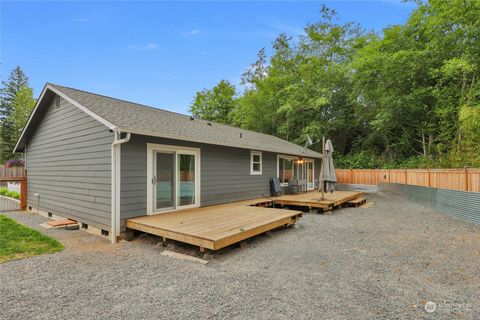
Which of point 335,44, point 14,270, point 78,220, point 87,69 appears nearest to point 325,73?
point 335,44

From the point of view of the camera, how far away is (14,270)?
11.4ft

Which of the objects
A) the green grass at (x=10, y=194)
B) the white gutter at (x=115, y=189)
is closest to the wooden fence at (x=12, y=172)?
the green grass at (x=10, y=194)

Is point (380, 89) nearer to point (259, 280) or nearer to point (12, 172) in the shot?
point (259, 280)

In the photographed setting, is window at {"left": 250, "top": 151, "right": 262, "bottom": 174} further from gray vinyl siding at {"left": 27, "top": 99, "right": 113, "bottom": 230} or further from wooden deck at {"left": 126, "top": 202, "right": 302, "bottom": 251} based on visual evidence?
gray vinyl siding at {"left": 27, "top": 99, "right": 113, "bottom": 230}

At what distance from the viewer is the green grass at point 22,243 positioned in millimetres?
4145

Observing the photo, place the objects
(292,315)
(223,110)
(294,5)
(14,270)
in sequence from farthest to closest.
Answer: (223,110) → (294,5) → (14,270) → (292,315)

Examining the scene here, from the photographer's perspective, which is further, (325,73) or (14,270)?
(325,73)

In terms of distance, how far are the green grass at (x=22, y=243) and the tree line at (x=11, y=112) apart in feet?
76.9

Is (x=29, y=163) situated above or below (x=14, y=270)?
above

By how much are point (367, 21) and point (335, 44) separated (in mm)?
2840

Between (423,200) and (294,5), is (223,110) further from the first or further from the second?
(423,200)

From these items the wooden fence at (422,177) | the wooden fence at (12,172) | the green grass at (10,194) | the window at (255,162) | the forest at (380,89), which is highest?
the forest at (380,89)

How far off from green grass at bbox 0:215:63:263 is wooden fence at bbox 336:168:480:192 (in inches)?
421

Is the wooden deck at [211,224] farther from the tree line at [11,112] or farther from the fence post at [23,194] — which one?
the tree line at [11,112]
